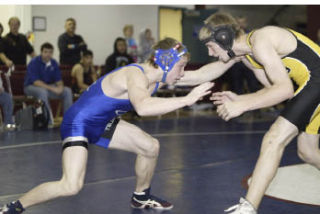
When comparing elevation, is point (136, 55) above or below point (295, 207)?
above

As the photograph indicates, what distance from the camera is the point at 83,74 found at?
1038 centimetres

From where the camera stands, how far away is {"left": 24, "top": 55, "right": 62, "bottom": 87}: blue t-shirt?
9.50m

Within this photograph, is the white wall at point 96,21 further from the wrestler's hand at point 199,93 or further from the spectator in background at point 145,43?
the wrestler's hand at point 199,93

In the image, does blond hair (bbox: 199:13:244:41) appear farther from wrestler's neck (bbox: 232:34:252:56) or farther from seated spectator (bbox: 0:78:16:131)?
seated spectator (bbox: 0:78:16:131)

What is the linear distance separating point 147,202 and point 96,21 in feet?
37.3

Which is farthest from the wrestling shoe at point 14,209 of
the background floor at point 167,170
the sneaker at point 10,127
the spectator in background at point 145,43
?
the spectator in background at point 145,43

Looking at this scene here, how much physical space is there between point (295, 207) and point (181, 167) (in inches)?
72.6

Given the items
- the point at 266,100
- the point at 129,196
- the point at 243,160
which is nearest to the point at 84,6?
the point at 243,160

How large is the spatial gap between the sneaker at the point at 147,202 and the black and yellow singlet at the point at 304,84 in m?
1.22

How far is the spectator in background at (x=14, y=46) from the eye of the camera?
10.1 meters

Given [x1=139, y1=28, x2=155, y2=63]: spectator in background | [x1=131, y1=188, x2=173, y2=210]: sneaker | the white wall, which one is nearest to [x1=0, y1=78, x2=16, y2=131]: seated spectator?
[x1=139, y1=28, x2=155, y2=63]: spectator in background

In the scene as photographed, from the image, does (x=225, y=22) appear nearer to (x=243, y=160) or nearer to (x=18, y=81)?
(x=243, y=160)

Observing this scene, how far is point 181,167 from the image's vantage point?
20.0 feet

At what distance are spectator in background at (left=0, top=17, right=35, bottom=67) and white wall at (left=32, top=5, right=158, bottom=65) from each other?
11.8 feet
